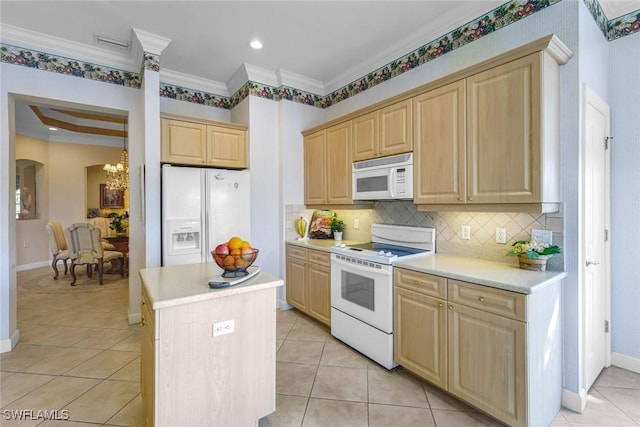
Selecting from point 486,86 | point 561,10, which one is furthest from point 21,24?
point 561,10

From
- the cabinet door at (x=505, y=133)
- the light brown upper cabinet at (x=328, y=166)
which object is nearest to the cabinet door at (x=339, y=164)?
the light brown upper cabinet at (x=328, y=166)

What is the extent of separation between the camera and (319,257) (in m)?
3.26

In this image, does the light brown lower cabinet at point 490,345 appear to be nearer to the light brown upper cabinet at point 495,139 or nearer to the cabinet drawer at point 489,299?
the cabinet drawer at point 489,299

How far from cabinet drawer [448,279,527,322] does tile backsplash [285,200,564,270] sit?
23.8 inches

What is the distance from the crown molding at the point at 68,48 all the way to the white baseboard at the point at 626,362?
17.3 ft

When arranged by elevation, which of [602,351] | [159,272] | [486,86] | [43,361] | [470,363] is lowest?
[43,361]

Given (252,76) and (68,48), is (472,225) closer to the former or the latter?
(252,76)

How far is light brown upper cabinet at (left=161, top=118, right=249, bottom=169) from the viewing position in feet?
10.4

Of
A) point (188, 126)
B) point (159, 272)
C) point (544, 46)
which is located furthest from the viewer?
point (188, 126)

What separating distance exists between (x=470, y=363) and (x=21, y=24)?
4690 millimetres

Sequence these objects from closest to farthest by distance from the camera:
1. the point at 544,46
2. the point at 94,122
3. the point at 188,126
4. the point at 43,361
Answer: the point at 544,46
the point at 43,361
the point at 188,126
the point at 94,122

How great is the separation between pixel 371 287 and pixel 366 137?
1516mm

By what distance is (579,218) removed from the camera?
6.26ft

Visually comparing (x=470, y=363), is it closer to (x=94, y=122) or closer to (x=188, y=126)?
(x=188, y=126)
